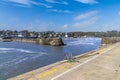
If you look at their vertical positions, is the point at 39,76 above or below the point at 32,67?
above

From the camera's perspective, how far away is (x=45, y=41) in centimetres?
12975

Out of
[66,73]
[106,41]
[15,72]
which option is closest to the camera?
[66,73]

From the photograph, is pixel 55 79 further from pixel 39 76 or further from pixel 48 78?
pixel 39 76

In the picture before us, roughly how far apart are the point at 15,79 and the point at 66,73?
12.6 feet

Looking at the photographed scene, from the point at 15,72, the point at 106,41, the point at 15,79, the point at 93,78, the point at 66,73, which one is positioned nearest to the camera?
the point at 15,79

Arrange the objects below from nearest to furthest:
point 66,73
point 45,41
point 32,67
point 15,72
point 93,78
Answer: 1. point 93,78
2. point 66,73
3. point 15,72
4. point 32,67
5. point 45,41

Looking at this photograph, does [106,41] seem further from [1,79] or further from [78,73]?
[78,73]

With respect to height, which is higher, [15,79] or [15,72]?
[15,79]

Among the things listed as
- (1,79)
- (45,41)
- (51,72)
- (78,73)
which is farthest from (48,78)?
(45,41)

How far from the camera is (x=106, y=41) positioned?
9038 centimetres

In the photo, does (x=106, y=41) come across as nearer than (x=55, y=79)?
No

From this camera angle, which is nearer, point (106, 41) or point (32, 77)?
point (32, 77)

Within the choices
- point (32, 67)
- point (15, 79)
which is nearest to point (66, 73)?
point (15, 79)

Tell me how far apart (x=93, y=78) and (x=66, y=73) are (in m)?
2.11
